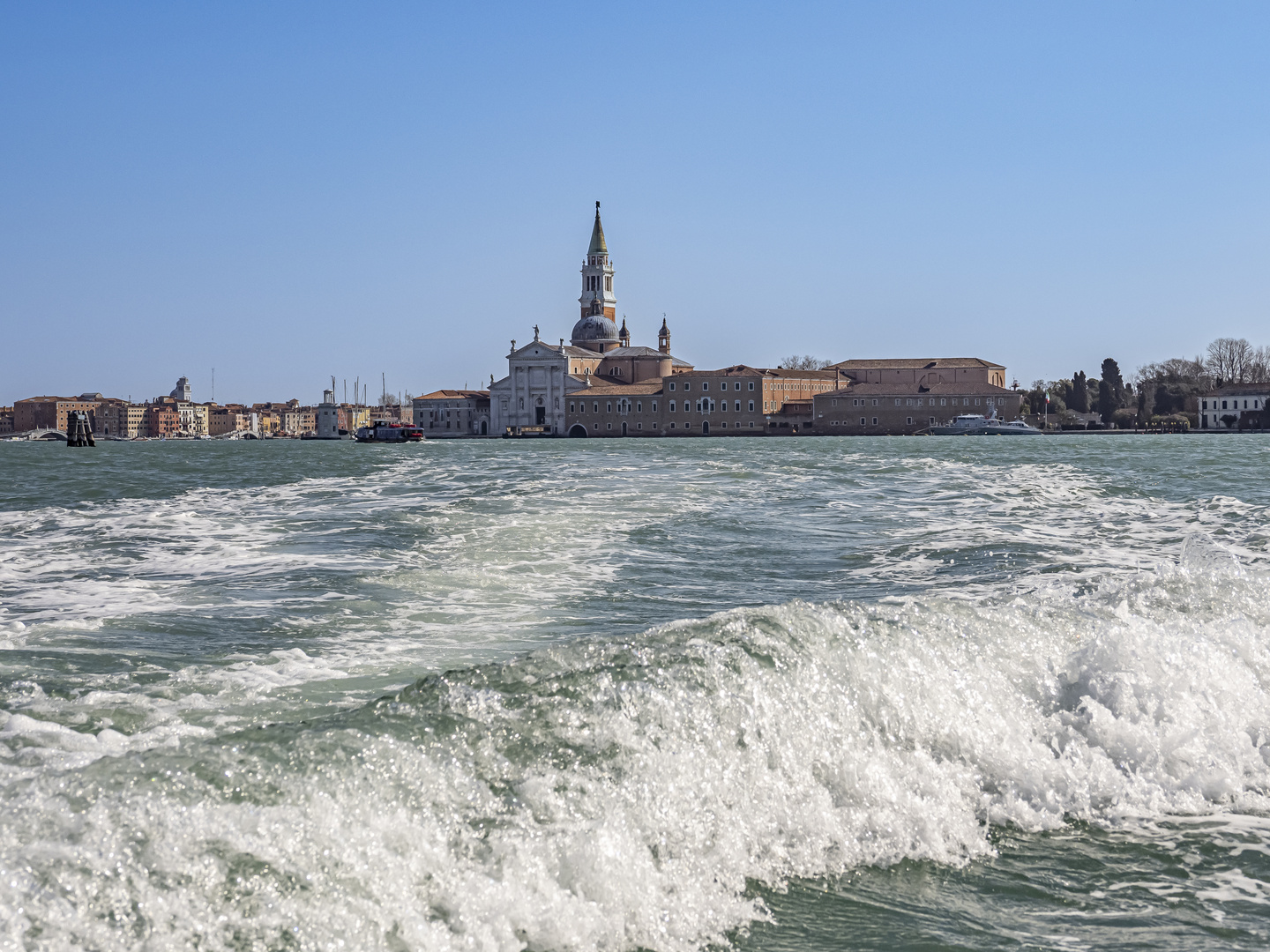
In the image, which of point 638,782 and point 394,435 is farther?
point 394,435

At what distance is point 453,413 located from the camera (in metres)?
85.6

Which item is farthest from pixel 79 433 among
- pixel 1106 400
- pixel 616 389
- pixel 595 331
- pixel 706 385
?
pixel 1106 400

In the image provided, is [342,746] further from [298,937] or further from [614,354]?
[614,354]

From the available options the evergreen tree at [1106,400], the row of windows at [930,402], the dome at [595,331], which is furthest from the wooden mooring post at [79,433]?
the evergreen tree at [1106,400]

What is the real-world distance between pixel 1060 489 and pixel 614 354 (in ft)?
235

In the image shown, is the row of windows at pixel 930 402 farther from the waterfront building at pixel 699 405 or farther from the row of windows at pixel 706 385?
the row of windows at pixel 706 385

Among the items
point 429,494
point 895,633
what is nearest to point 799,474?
point 429,494

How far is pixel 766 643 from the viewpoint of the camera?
319cm

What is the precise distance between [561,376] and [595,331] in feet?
29.7

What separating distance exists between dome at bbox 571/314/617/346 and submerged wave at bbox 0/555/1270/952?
84289 mm

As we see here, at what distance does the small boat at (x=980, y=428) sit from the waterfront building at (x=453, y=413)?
32802mm

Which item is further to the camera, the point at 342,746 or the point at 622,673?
the point at 622,673

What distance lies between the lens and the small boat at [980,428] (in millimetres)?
69625

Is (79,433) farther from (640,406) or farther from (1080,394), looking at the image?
(1080,394)
